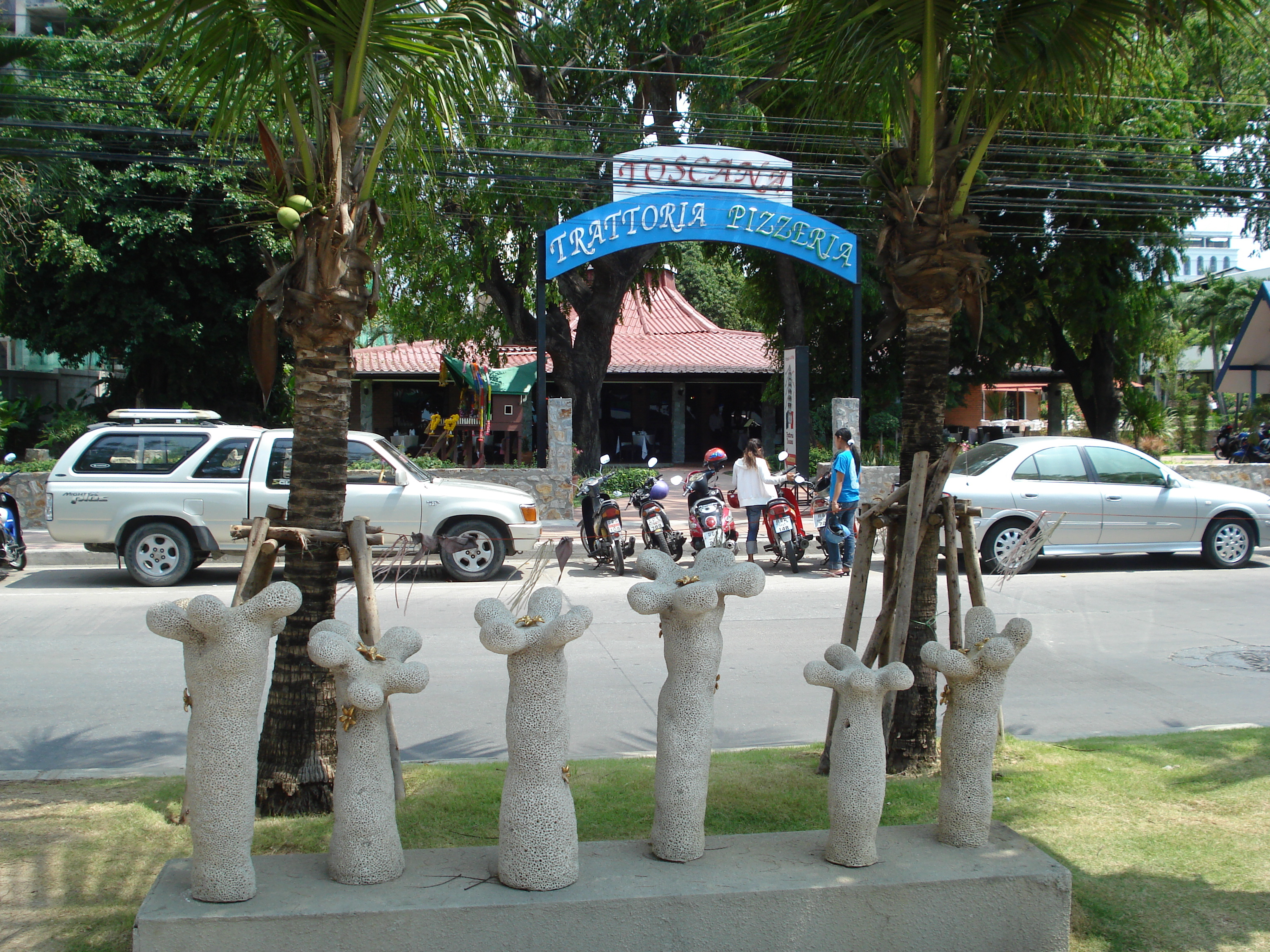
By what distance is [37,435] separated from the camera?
23.6 m

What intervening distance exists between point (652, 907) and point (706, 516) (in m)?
8.93

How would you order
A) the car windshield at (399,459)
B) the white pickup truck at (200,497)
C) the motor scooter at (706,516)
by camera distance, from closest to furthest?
the white pickup truck at (200,497)
the car windshield at (399,459)
the motor scooter at (706,516)

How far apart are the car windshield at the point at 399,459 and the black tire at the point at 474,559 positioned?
727 mm

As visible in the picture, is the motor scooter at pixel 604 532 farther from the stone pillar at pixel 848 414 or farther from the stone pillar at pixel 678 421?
the stone pillar at pixel 678 421

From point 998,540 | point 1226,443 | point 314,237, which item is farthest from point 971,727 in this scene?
point 1226,443

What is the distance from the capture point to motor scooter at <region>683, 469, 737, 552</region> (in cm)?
1205

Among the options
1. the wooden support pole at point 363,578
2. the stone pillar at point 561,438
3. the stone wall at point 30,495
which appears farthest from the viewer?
the stone pillar at point 561,438

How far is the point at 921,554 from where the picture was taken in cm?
511

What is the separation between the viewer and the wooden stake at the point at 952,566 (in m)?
4.86

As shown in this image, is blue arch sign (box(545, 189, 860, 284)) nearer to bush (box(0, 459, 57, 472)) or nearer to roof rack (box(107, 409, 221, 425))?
roof rack (box(107, 409, 221, 425))

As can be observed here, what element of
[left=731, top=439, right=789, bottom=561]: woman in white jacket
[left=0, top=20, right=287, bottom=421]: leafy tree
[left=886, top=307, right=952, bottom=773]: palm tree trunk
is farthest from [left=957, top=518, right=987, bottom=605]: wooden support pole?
[left=0, top=20, right=287, bottom=421]: leafy tree

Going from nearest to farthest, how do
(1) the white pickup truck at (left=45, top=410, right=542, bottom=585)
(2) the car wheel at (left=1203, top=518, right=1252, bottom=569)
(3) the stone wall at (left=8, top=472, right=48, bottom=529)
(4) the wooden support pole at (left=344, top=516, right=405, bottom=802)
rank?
(4) the wooden support pole at (left=344, top=516, right=405, bottom=802), (1) the white pickup truck at (left=45, top=410, right=542, bottom=585), (2) the car wheel at (left=1203, top=518, right=1252, bottom=569), (3) the stone wall at (left=8, top=472, right=48, bottom=529)

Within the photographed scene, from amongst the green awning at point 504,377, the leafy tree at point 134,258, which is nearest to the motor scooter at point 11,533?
the leafy tree at point 134,258

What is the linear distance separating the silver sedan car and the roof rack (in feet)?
30.4
